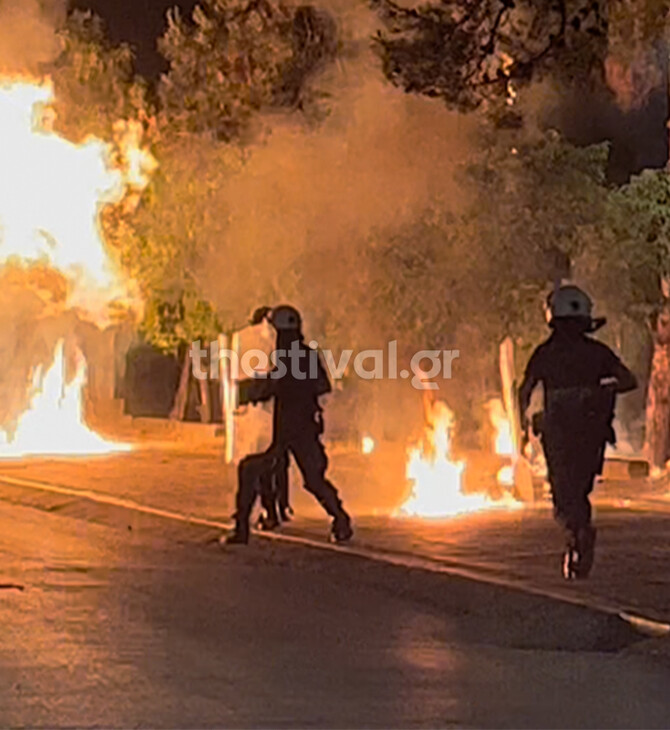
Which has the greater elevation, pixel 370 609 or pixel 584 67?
pixel 584 67

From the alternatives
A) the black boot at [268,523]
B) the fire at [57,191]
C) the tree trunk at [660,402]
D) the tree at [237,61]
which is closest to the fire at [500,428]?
the tree trunk at [660,402]

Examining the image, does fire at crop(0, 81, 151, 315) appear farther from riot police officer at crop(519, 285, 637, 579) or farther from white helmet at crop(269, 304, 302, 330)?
riot police officer at crop(519, 285, 637, 579)

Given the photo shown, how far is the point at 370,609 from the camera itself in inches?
380

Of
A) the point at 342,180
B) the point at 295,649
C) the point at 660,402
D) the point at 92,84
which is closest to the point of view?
the point at 295,649

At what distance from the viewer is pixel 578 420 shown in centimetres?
1009

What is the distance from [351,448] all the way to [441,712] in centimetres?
1483

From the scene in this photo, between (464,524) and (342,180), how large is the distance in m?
6.11

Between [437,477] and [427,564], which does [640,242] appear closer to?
[437,477]

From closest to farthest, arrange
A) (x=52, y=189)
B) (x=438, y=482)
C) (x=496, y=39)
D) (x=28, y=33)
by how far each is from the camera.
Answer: (x=496, y=39), (x=438, y=482), (x=52, y=189), (x=28, y=33)

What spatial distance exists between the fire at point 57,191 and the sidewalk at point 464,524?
4.43 m

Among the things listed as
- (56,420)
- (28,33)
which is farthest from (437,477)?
(28,33)

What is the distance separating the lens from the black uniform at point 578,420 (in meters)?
10.1

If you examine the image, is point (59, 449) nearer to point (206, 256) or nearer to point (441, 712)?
point (206, 256)

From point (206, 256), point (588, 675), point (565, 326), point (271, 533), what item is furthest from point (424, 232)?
point (588, 675)
